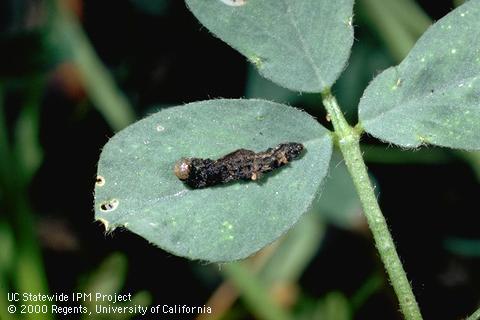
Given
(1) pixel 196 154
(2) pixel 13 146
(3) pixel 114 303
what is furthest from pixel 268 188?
(2) pixel 13 146

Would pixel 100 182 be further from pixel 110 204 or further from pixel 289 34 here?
pixel 289 34

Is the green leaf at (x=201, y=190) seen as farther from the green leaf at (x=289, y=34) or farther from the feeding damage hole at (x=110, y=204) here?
the green leaf at (x=289, y=34)

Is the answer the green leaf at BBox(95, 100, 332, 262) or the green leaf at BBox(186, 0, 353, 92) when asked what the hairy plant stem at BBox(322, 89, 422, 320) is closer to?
the green leaf at BBox(95, 100, 332, 262)

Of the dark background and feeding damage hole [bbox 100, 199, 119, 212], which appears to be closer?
feeding damage hole [bbox 100, 199, 119, 212]

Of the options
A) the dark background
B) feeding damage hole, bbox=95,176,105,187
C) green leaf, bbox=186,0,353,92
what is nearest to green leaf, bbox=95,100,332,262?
feeding damage hole, bbox=95,176,105,187

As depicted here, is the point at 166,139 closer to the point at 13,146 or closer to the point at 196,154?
the point at 196,154

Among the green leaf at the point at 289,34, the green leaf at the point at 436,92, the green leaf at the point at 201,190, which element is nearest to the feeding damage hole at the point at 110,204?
the green leaf at the point at 201,190
